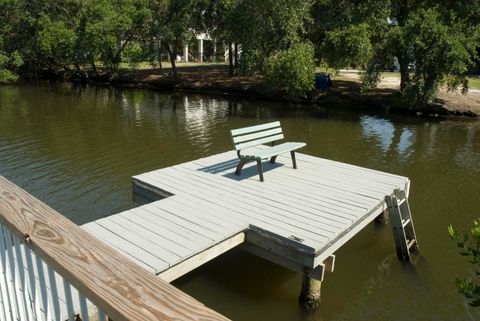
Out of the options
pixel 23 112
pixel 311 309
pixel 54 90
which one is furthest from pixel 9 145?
pixel 54 90

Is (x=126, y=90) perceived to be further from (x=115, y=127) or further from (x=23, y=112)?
(x=115, y=127)

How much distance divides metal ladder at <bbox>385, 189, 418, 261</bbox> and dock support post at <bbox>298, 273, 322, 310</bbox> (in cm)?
220

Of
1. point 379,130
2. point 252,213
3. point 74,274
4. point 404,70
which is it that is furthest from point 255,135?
point 404,70

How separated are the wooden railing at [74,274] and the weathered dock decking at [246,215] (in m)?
3.01

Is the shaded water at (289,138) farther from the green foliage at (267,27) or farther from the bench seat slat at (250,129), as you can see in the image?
the green foliage at (267,27)

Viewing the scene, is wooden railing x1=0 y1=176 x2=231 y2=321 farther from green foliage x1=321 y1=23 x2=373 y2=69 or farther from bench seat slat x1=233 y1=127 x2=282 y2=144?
green foliage x1=321 y1=23 x2=373 y2=69

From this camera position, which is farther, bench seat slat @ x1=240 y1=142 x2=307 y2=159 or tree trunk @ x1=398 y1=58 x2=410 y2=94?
tree trunk @ x1=398 y1=58 x2=410 y2=94

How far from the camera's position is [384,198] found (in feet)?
24.5

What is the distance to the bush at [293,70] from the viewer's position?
2277 centimetres

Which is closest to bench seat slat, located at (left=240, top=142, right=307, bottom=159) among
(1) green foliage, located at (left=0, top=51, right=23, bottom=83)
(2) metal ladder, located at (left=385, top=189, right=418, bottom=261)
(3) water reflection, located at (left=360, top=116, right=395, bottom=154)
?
(2) metal ladder, located at (left=385, top=189, right=418, bottom=261)

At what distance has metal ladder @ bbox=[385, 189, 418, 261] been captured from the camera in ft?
24.3

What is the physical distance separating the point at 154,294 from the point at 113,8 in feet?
123

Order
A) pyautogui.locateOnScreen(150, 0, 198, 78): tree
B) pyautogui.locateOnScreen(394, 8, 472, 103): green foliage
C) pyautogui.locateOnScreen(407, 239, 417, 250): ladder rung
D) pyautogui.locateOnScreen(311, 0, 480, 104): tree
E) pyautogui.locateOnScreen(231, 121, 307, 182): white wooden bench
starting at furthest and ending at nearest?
1. pyautogui.locateOnScreen(150, 0, 198, 78): tree
2. pyautogui.locateOnScreen(311, 0, 480, 104): tree
3. pyautogui.locateOnScreen(394, 8, 472, 103): green foliage
4. pyautogui.locateOnScreen(231, 121, 307, 182): white wooden bench
5. pyautogui.locateOnScreen(407, 239, 417, 250): ladder rung

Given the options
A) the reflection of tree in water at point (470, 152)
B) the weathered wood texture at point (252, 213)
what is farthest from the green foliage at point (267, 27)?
the weathered wood texture at point (252, 213)
